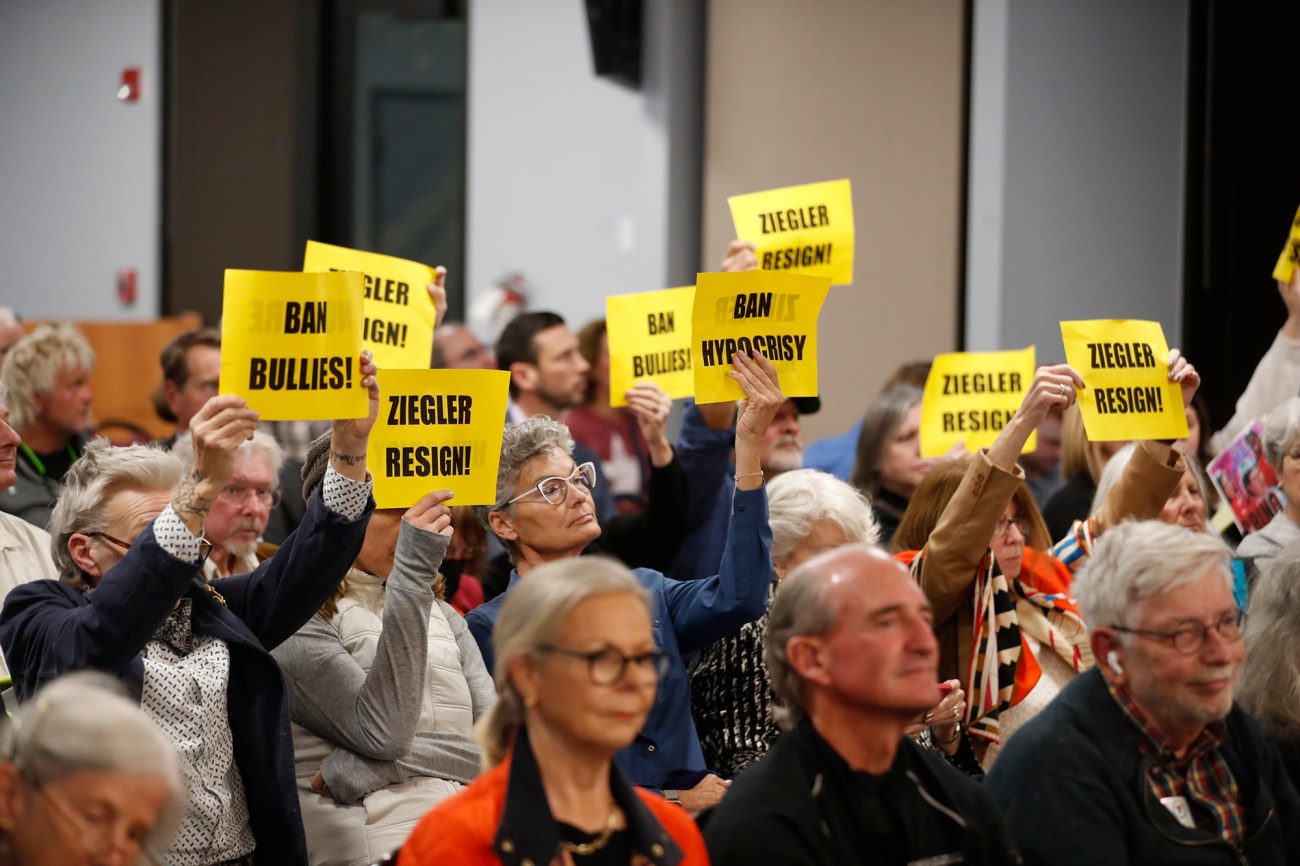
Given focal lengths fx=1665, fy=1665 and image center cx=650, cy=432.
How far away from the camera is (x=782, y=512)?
384cm

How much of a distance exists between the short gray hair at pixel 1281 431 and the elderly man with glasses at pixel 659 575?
150 centimetres

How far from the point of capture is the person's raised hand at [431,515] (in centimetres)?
333

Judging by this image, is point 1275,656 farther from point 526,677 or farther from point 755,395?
point 526,677

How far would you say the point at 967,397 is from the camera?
488cm

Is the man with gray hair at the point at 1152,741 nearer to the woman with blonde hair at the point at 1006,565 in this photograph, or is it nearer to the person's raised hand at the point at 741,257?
the woman with blonde hair at the point at 1006,565

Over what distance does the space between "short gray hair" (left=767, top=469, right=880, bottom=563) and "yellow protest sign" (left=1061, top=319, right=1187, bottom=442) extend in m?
0.60

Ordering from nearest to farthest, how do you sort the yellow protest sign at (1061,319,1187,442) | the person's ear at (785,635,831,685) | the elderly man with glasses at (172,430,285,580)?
1. the person's ear at (785,635,831,685)
2. the yellow protest sign at (1061,319,1187,442)
3. the elderly man with glasses at (172,430,285,580)

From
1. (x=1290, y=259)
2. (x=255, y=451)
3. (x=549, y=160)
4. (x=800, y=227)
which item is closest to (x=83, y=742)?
(x=255, y=451)

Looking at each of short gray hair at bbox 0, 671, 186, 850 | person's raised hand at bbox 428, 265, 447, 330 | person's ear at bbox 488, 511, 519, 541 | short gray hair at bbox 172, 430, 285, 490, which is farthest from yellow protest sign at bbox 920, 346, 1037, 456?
short gray hair at bbox 0, 671, 186, 850

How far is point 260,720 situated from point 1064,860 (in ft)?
4.91

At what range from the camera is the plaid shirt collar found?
9.35 ft

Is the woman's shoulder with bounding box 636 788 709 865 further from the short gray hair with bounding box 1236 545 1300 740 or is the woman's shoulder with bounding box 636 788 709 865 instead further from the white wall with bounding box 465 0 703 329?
the white wall with bounding box 465 0 703 329

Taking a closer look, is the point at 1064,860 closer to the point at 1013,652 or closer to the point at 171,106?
the point at 1013,652

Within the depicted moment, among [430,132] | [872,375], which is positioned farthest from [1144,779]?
[430,132]
